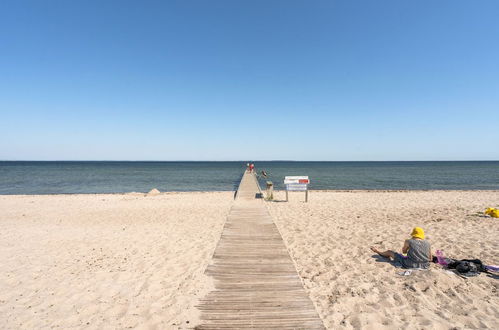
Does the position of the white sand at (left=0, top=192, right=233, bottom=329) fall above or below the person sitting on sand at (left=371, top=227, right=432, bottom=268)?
below

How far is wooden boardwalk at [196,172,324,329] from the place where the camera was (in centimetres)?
375

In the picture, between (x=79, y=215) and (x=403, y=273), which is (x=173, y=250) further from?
(x=79, y=215)

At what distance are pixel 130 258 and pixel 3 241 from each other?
6.03 meters

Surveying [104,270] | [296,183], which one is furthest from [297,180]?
[104,270]

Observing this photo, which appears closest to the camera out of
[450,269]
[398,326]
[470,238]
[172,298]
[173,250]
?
[398,326]

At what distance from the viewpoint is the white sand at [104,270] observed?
13.4 ft

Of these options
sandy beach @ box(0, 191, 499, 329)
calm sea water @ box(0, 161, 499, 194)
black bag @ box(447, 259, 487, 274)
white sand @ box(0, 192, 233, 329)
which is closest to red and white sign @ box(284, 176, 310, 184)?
sandy beach @ box(0, 191, 499, 329)

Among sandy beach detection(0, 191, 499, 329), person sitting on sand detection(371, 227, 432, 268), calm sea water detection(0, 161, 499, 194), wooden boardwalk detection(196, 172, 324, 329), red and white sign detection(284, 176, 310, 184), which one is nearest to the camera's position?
wooden boardwalk detection(196, 172, 324, 329)

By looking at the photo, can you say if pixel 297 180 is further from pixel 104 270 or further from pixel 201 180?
pixel 201 180

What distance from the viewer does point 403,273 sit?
208 inches

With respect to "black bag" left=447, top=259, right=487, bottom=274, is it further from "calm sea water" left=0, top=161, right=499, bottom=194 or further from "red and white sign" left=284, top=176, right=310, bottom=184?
"calm sea water" left=0, top=161, right=499, bottom=194

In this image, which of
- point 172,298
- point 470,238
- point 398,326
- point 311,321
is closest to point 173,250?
point 172,298

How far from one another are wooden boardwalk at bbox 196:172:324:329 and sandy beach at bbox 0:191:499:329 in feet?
0.97

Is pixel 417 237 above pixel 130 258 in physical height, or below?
above
